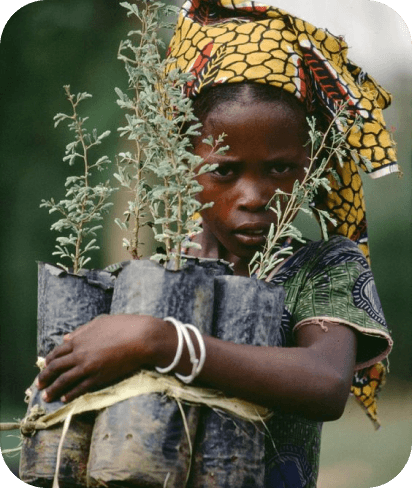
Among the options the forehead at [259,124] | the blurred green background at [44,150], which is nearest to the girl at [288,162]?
the forehead at [259,124]

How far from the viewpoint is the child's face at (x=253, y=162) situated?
2369 millimetres

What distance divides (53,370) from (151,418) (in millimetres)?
305

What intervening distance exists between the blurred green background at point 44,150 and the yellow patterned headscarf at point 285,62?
3.30 metres

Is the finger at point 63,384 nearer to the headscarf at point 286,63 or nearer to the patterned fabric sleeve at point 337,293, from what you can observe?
the patterned fabric sleeve at point 337,293

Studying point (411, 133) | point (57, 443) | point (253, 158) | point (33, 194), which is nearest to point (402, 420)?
point (411, 133)

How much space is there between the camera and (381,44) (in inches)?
170

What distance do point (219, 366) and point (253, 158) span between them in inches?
29.9

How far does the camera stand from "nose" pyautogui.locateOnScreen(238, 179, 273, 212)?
2355 mm

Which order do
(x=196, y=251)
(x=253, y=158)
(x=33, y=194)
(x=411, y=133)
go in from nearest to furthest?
1. (x=253, y=158)
2. (x=196, y=251)
3. (x=411, y=133)
4. (x=33, y=194)

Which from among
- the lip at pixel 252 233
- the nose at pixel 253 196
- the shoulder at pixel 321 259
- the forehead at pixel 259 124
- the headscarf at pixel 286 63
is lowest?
the shoulder at pixel 321 259

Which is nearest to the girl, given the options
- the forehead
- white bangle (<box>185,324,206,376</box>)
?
the forehead

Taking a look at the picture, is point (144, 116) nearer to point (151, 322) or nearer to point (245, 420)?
point (151, 322)

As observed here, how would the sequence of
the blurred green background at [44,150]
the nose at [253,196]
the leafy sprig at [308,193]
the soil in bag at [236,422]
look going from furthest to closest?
the blurred green background at [44,150] → the nose at [253,196] → the leafy sprig at [308,193] → the soil in bag at [236,422]

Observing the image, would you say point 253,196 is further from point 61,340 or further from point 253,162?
point 61,340
